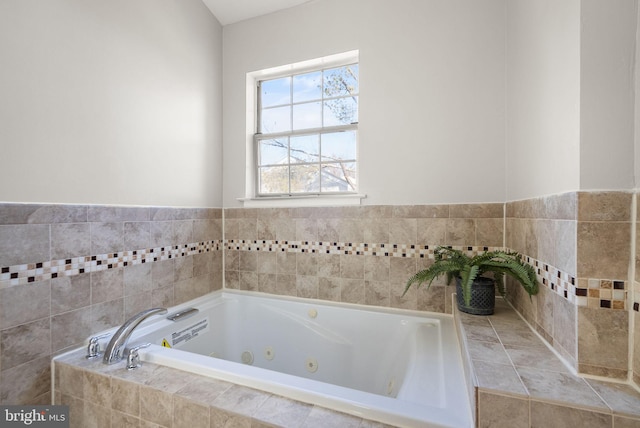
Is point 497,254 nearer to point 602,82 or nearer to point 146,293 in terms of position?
point 602,82

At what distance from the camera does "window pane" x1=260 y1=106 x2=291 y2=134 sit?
2408 millimetres

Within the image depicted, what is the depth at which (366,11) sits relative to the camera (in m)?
2.01

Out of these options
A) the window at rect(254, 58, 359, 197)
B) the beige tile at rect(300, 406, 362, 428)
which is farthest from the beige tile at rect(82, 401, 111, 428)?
the window at rect(254, 58, 359, 197)

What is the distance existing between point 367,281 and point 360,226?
1.33 feet

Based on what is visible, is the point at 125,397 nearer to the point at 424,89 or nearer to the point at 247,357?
the point at 247,357

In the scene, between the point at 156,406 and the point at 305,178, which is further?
the point at 305,178

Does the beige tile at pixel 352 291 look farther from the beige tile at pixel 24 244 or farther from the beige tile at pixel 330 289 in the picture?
the beige tile at pixel 24 244

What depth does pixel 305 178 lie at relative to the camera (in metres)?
2.32

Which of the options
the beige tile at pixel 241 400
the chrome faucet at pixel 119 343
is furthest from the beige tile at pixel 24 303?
the beige tile at pixel 241 400

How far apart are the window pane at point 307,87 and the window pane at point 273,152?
386 millimetres

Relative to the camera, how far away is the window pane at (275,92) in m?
2.41

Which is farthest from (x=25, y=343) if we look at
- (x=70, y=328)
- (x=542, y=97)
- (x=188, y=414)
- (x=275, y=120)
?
(x=542, y=97)

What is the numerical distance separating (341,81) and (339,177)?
787mm

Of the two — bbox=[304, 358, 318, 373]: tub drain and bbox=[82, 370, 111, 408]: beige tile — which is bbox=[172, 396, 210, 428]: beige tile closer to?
bbox=[82, 370, 111, 408]: beige tile
